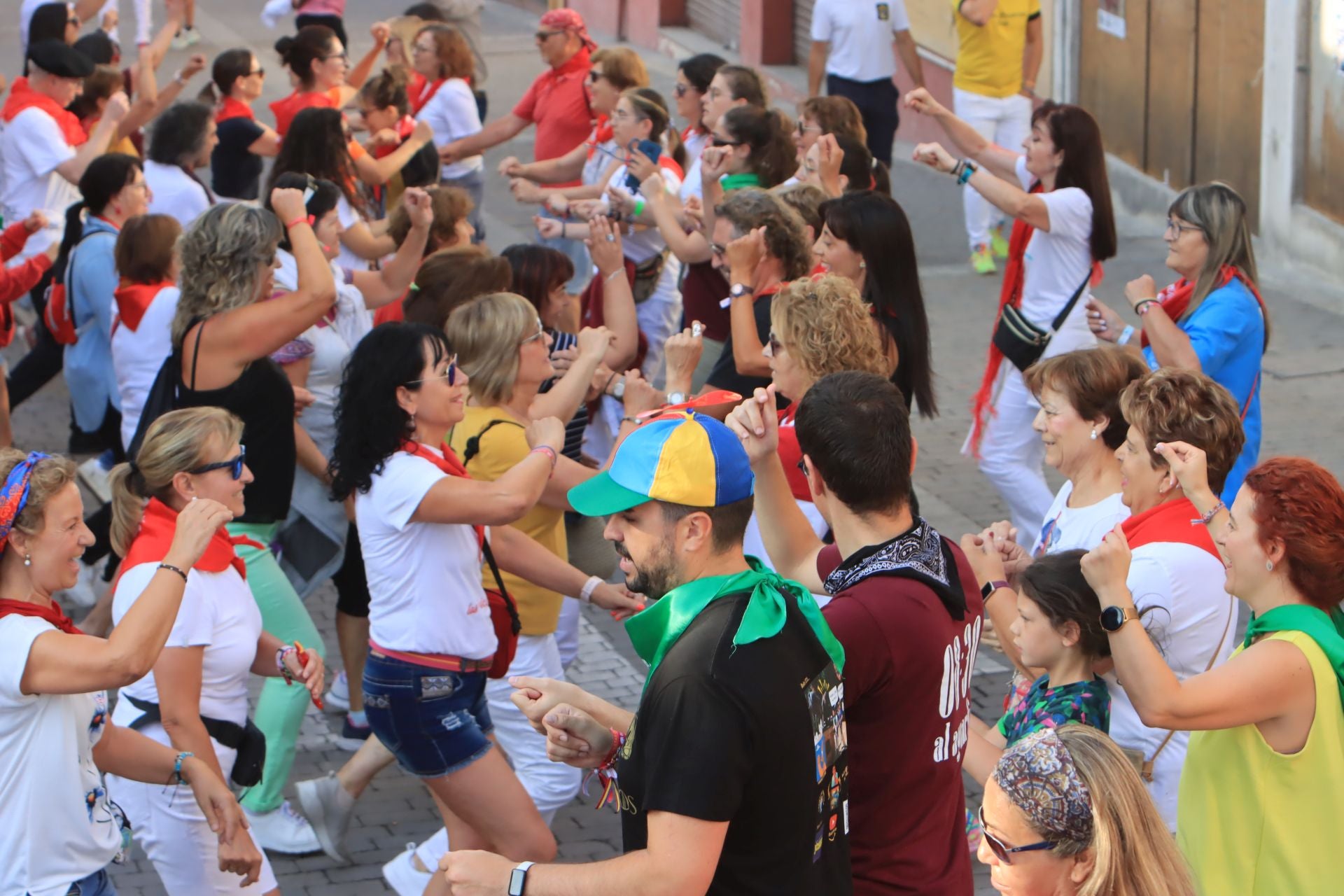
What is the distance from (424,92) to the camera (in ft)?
36.9

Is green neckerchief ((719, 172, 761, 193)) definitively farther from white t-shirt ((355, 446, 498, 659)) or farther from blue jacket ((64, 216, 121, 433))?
white t-shirt ((355, 446, 498, 659))

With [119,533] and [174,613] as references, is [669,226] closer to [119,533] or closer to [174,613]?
[119,533]

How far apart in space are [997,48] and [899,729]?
31.5ft

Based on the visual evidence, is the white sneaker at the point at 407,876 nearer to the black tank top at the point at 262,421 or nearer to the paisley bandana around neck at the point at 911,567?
the black tank top at the point at 262,421

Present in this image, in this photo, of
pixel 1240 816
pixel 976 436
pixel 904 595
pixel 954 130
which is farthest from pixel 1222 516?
pixel 954 130

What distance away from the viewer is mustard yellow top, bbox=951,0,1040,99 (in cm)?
1191

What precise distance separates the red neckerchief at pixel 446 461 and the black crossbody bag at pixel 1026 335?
10.6 ft

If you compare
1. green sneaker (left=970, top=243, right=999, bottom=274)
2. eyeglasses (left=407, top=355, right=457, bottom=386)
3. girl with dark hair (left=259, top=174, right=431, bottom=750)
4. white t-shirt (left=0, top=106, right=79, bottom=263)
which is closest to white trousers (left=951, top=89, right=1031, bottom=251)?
green sneaker (left=970, top=243, right=999, bottom=274)

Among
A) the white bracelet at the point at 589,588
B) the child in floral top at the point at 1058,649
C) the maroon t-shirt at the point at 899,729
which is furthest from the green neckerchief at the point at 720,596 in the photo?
the white bracelet at the point at 589,588

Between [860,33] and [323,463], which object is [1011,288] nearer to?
[323,463]

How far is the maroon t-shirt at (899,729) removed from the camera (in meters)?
3.22

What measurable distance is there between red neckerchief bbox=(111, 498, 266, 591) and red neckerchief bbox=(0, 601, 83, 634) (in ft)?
2.17

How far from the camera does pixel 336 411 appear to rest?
486cm

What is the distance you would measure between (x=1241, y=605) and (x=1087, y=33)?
27.1 ft
